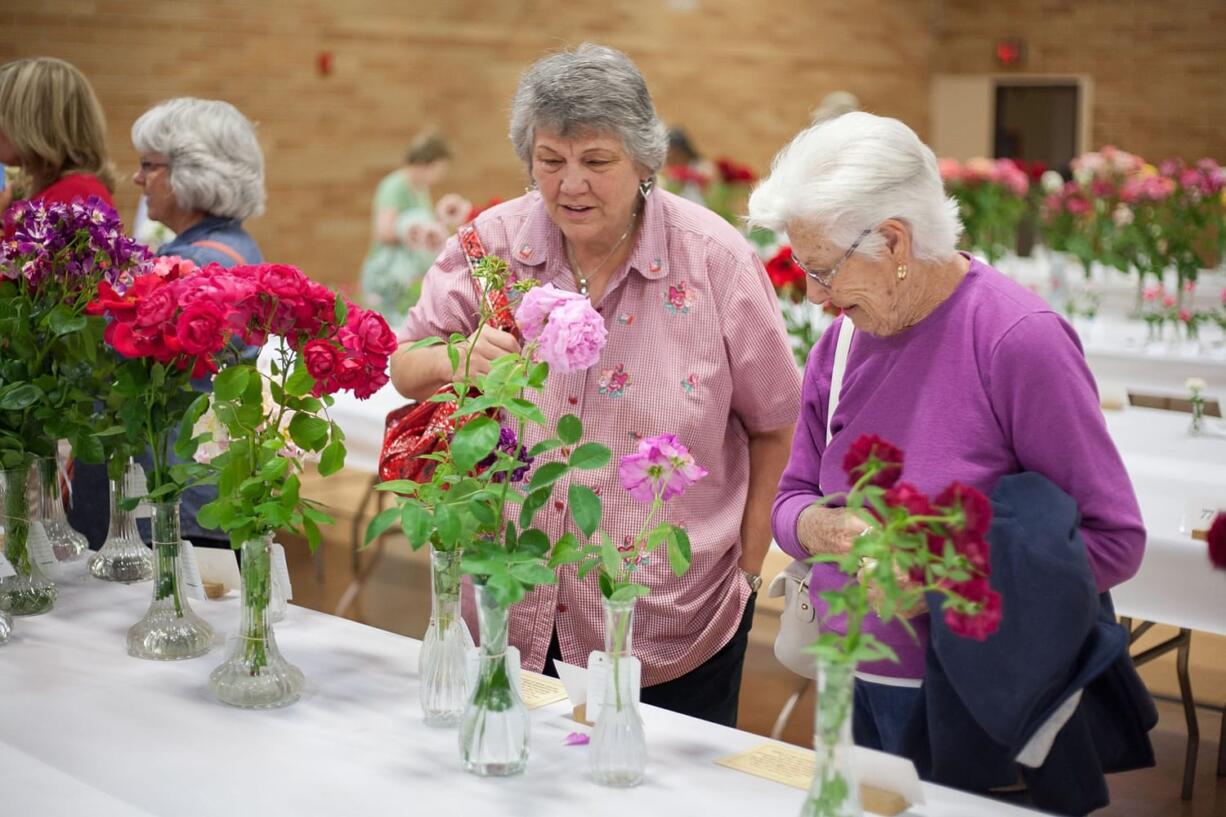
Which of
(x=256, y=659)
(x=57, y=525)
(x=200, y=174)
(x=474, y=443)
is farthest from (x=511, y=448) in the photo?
(x=200, y=174)

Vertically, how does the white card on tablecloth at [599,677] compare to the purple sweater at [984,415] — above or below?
below

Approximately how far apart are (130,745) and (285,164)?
766 cm

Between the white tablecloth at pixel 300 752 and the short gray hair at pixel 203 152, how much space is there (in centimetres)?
108

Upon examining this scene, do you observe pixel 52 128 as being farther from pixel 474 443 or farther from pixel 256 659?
pixel 474 443

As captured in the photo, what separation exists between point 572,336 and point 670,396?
2.31ft

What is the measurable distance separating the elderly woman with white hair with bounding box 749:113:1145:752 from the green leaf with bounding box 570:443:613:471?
0.42 metres

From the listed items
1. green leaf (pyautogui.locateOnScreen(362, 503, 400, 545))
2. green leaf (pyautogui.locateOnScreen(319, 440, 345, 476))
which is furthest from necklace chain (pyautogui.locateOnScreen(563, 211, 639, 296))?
green leaf (pyautogui.locateOnScreen(362, 503, 400, 545))

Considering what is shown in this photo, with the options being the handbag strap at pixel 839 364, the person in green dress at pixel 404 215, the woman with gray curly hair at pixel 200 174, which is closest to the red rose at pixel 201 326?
the handbag strap at pixel 839 364

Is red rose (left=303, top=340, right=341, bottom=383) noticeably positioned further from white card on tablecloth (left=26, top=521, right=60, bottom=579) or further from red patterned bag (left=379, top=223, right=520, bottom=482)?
white card on tablecloth (left=26, top=521, right=60, bottom=579)

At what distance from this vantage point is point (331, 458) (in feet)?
6.15

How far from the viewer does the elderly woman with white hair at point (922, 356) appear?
5.70 ft

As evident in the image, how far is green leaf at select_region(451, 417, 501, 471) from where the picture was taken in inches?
62.9

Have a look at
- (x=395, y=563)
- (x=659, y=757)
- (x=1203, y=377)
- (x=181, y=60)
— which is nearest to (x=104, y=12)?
(x=181, y=60)

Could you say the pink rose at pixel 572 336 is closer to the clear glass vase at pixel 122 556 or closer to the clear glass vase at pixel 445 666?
the clear glass vase at pixel 445 666
